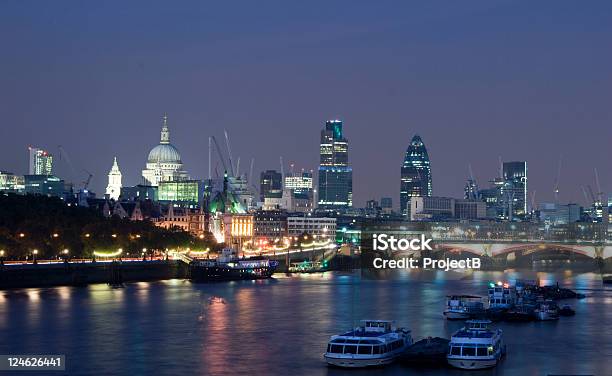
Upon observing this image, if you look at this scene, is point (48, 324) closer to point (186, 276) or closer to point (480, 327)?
point (480, 327)

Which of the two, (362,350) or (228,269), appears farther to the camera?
(228,269)

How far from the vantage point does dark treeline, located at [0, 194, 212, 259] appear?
91.6 m

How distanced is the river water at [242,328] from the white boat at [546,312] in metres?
0.88

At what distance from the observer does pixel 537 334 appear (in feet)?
186

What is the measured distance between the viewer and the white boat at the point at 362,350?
44.8m

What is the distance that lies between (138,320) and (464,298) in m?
16.8

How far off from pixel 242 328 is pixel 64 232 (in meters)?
40.9

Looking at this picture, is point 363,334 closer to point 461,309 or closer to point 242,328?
point 242,328

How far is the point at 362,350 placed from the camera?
45.2 m

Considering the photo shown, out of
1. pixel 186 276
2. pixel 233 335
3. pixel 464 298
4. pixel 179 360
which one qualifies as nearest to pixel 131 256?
pixel 186 276

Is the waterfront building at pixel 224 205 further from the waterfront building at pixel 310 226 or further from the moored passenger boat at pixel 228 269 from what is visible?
the moored passenger boat at pixel 228 269

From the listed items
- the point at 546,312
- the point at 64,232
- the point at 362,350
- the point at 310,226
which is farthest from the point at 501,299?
the point at 310,226

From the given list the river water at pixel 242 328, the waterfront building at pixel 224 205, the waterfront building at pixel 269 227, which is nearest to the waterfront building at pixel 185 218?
the waterfront building at pixel 224 205

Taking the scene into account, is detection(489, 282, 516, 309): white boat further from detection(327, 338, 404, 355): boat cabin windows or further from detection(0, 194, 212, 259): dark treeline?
detection(0, 194, 212, 259): dark treeline
